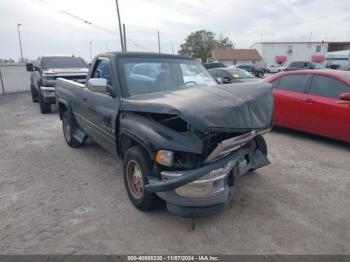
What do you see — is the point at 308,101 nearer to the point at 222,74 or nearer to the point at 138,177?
the point at 138,177

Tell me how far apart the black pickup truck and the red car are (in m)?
2.42

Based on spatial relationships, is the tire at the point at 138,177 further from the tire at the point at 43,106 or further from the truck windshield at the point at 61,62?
the truck windshield at the point at 61,62

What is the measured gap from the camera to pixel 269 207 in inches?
132

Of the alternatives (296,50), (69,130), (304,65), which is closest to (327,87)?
(69,130)

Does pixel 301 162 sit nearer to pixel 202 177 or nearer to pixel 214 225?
pixel 214 225

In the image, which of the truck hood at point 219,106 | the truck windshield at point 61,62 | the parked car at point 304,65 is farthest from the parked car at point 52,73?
the parked car at point 304,65

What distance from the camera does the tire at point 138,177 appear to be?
118 inches

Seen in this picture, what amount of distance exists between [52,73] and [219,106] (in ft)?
27.3

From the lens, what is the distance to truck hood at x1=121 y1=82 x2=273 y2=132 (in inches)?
99.6

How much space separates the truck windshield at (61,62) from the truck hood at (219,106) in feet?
27.1

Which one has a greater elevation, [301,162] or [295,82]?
[295,82]

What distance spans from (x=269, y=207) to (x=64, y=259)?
2402 mm

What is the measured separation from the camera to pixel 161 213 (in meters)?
3.28

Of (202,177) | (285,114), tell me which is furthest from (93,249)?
(285,114)
